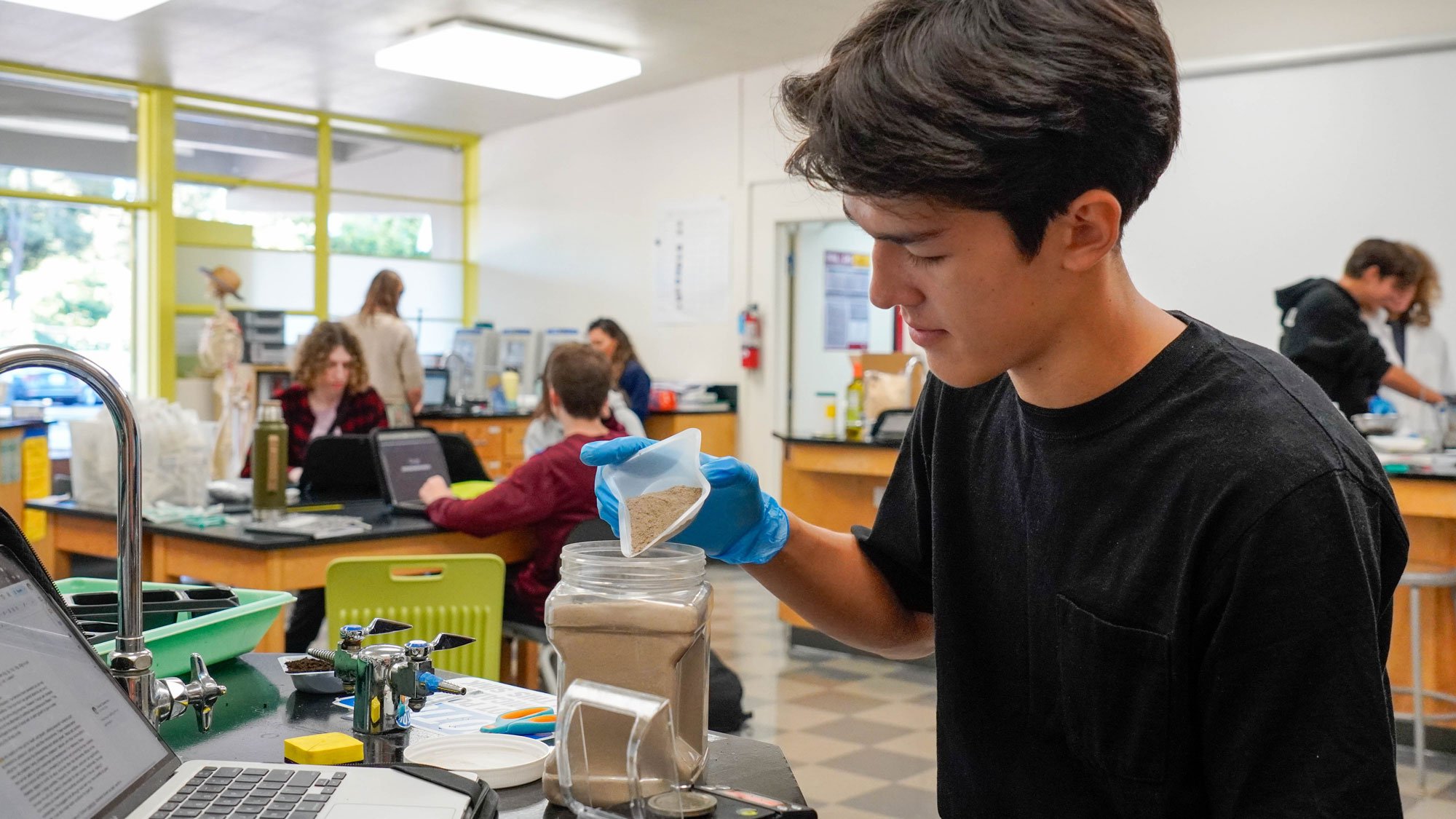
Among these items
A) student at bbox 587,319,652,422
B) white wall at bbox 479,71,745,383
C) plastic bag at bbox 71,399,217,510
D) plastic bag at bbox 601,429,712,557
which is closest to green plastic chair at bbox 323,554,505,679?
plastic bag at bbox 71,399,217,510

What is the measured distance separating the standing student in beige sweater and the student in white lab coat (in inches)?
169

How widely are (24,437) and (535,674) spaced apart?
2067 millimetres

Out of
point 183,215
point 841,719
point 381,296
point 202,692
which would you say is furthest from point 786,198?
point 202,692

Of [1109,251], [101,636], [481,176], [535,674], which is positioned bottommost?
[535,674]

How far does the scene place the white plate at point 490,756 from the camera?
106 cm

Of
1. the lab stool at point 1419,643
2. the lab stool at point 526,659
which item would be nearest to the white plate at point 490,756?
the lab stool at point 526,659

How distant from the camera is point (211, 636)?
4.84 feet

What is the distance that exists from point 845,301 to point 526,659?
4.44 metres

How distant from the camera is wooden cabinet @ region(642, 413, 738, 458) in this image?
7.28m

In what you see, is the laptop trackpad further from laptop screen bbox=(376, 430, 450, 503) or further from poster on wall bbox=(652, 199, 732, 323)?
poster on wall bbox=(652, 199, 732, 323)

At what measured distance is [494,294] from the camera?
31.1 ft

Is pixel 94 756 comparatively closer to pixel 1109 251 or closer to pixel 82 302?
pixel 1109 251

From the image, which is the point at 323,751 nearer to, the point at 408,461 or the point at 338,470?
the point at 408,461

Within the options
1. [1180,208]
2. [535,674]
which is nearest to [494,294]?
[1180,208]
